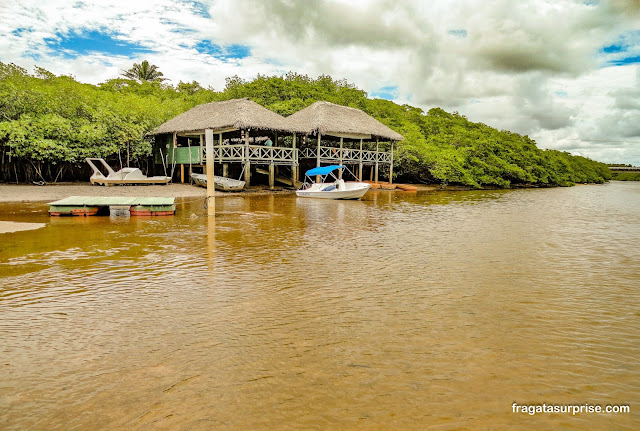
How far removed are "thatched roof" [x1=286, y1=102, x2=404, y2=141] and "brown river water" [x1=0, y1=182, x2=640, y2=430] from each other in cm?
1650

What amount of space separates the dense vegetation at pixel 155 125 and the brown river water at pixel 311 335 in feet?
49.0

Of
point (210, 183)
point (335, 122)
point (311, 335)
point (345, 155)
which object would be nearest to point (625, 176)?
point (345, 155)

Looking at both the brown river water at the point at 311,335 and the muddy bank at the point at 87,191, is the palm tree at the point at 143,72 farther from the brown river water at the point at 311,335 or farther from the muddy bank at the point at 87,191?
the brown river water at the point at 311,335

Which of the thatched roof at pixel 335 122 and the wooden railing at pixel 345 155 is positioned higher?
the thatched roof at pixel 335 122

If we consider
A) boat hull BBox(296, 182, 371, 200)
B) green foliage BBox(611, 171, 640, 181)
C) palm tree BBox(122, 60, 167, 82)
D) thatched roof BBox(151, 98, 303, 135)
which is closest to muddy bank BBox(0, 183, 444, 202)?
thatched roof BBox(151, 98, 303, 135)

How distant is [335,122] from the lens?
2534 cm

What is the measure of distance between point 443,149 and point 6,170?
31925 mm

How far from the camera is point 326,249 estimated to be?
28.5 ft

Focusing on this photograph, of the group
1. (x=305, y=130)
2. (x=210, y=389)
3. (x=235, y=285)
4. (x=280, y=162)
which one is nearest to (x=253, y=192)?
(x=280, y=162)

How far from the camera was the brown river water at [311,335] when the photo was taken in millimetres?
2924

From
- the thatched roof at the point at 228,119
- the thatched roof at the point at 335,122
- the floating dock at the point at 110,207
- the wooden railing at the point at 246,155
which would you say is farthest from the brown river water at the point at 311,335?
the thatched roof at the point at 335,122

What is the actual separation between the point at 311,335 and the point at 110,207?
1082cm

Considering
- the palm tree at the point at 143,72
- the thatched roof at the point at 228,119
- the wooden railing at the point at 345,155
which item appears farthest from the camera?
the palm tree at the point at 143,72

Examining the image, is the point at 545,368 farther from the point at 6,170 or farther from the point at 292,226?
the point at 6,170
